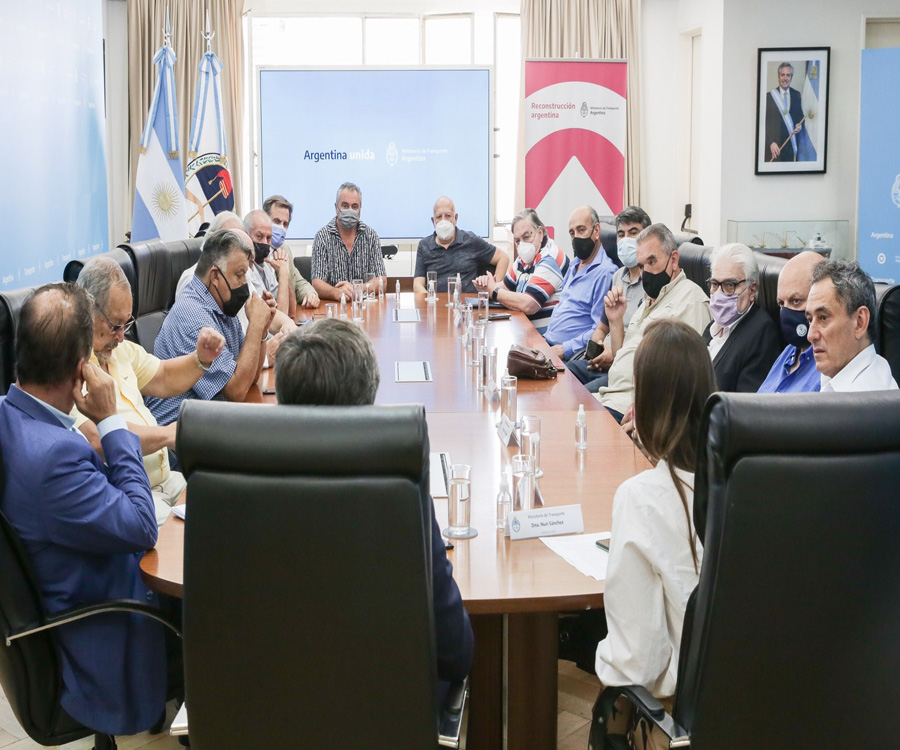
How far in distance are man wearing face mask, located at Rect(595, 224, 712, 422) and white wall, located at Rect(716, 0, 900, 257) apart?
3942 millimetres

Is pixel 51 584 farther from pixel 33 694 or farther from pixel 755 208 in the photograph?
pixel 755 208

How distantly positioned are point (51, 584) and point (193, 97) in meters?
7.37

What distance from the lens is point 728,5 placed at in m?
7.72

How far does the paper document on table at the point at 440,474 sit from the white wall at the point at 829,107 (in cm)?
594

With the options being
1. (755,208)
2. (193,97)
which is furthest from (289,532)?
(193,97)

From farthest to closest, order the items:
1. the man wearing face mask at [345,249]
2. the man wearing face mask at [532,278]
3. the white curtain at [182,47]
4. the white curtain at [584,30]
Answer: the white curtain at [584,30] < the white curtain at [182,47] < the man wearing face mask at [345,249] < the man wearing face mask at [532,278]

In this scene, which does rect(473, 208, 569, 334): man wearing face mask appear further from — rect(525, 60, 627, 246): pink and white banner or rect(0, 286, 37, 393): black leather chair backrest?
rect(0, 286, 37, 393): black leather chair backrest

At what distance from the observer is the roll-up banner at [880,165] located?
277 inches

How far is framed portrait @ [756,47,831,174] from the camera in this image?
7820mm

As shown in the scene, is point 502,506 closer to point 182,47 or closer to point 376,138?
point 376,138

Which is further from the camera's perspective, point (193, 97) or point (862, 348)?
point (193, 97)

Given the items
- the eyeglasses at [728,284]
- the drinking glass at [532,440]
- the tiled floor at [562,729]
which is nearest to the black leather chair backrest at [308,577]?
the drinking glass at [532,440]

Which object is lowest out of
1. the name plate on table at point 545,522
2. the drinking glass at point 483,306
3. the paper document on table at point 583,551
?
the paper document on table at point 583,551

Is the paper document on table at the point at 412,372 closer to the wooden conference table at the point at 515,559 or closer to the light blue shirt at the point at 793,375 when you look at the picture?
the wooden conference table at the point at 515,559
